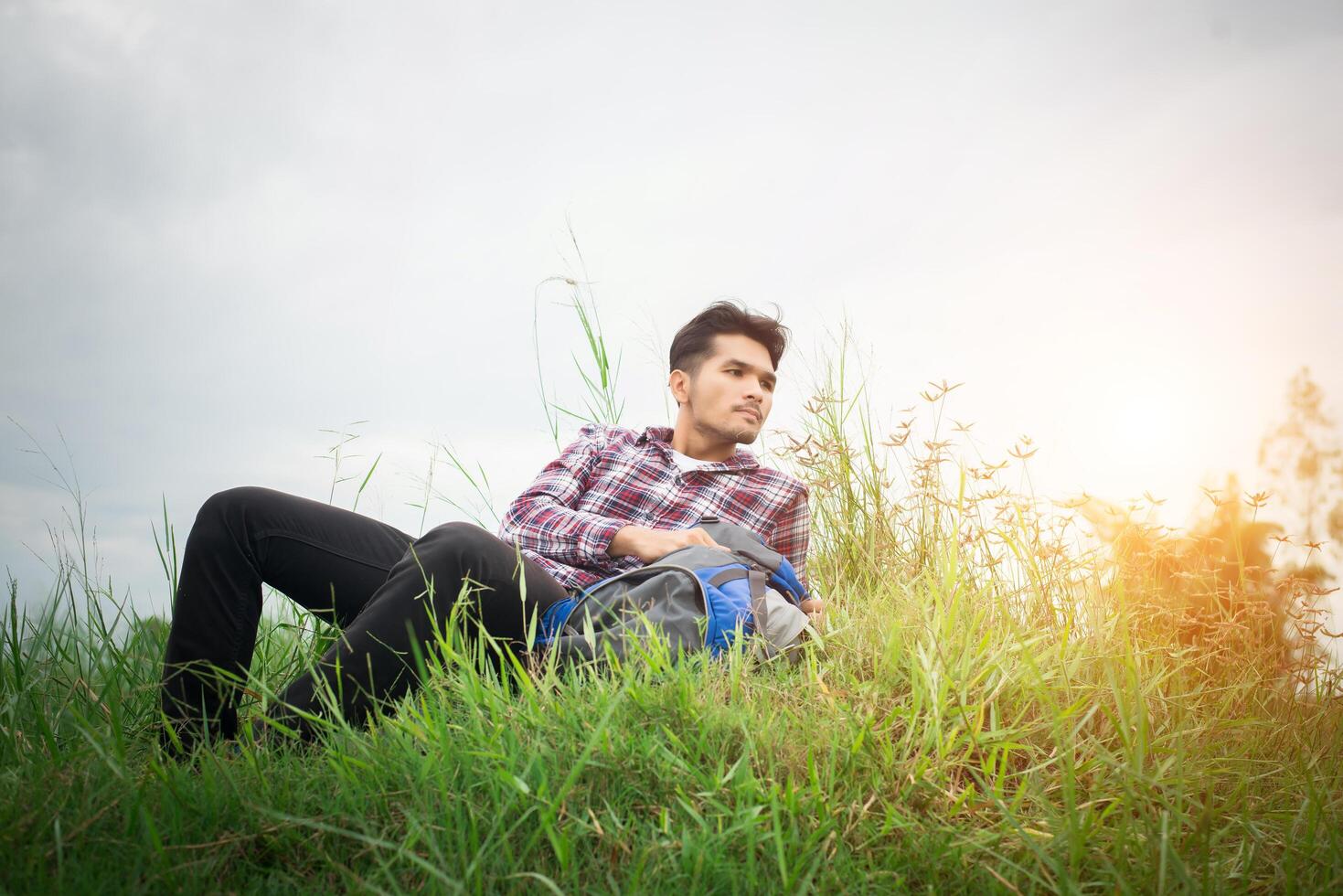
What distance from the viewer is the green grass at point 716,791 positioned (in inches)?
53.7

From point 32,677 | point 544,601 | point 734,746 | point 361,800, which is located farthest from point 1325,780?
point 32,677

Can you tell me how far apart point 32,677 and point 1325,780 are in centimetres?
390

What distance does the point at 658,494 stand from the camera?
3109 mm

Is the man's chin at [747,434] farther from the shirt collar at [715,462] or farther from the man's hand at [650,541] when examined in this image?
the man's hand at [650,541]

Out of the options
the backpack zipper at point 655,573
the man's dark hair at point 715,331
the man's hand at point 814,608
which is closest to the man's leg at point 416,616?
the backpack zipper at point 655,573

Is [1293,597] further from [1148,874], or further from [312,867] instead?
[312,867]

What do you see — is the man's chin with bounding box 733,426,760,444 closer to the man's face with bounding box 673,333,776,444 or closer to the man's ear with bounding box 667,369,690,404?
the man's face with bounding box 673,333,776,444

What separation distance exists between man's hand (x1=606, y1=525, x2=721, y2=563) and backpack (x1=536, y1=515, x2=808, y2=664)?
0.10 meters

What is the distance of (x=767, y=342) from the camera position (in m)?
3.65

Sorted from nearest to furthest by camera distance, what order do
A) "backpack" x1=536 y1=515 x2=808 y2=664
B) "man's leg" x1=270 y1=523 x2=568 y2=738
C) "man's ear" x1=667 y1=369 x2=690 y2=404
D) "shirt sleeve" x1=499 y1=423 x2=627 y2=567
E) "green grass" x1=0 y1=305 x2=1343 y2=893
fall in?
"green grass" x1=0 y1=305 x2=1343 y2=893, "man's leg" x1=270 y1=523 x2=568 y2=738, "backpack" x1=536 y1=515 x2=808 y2=664, "shirt sleeve" x1=499 y1=423 x2=627 y2=567, "man's ear" x1=667 y1=369 x2=690 y2=404

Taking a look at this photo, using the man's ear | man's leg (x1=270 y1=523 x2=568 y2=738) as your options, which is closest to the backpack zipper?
man's leg (x1=270 y1=523 x2=568 y2=738)

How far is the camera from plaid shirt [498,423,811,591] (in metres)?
3.02

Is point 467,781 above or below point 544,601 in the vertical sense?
below

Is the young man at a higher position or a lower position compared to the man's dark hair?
lower
